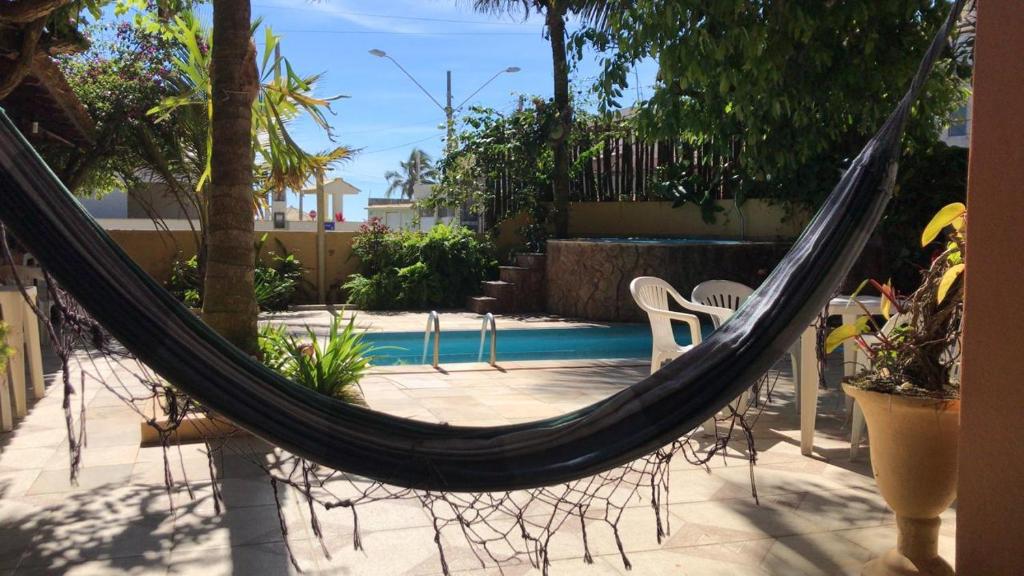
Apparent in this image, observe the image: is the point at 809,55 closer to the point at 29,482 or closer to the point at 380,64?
the point at 29,482

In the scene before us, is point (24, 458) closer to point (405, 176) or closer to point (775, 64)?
point (775, 64)

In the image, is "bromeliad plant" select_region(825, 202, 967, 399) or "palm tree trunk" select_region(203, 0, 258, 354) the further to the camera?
"palm tree trunk" select_region(203, 0, 258, 354)

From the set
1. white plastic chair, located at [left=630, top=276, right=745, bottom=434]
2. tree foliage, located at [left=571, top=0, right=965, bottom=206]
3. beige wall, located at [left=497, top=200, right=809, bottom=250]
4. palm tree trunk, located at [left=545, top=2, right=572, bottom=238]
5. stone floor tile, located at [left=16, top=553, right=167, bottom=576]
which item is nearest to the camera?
stone floor tile, located at [left=16, top=553, right=167, bottom=576]

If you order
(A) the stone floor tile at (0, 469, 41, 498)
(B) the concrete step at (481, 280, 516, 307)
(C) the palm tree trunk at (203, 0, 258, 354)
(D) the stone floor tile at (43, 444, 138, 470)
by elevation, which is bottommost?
(A) the stone floor tile at (0, 469, 41, 498)

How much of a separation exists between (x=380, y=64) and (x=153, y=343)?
14989 mm

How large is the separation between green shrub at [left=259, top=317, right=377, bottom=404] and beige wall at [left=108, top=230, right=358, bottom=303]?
733 centimetres

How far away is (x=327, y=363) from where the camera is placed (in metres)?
4.36

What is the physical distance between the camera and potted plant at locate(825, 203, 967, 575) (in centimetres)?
208

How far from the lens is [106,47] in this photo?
35.6 feet

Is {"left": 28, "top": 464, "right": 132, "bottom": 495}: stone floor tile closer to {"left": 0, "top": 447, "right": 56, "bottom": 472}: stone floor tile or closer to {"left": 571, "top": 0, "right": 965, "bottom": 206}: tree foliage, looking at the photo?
{"left": 0, "top": 447, "right": 56, "bottom": 472}: stone floor tile

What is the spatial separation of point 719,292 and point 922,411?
9.86ft

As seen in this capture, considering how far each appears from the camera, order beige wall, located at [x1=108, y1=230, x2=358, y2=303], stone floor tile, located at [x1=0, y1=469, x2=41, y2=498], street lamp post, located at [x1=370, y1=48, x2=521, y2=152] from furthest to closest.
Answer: street lamp post, located at [x1=370, y1=48, x2=521, y2=152], beige wall, located at [x1=108, y1=230, x2=358, y2=303], stone floor tile, located at [x1=0, y1=469, x2=41, y2=498]

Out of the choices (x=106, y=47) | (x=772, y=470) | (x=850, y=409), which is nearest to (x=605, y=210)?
(x=106, y=47)

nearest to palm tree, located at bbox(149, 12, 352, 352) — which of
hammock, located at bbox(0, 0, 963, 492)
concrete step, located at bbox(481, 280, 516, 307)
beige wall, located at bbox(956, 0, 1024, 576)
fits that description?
hammock, located at bbox(0, 0, 963, 492)
